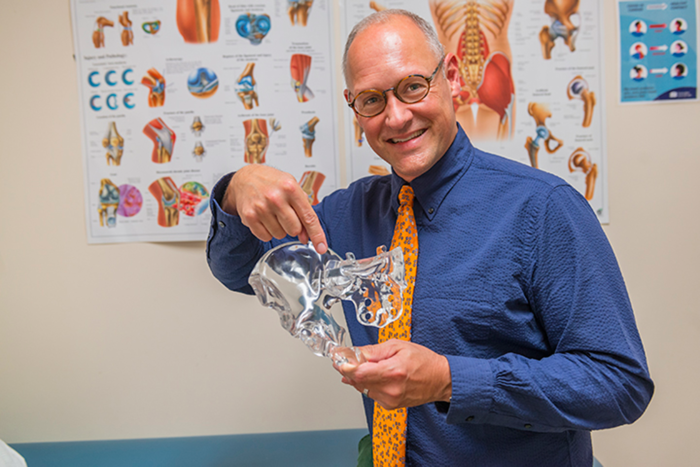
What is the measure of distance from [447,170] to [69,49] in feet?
4.65

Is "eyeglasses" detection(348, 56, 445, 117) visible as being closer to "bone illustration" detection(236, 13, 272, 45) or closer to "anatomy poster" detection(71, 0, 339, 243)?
"anatomy poster" detection(71, 0, 339, 243)

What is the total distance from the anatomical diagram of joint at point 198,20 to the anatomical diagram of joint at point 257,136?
0.31 m

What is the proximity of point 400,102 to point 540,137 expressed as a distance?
31.1 inches

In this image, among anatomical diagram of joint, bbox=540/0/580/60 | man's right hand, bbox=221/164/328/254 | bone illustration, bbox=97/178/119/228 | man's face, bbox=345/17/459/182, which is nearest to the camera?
man's right hand, bbox=221/164/328/254

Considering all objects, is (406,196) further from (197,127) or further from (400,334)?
(197,127)

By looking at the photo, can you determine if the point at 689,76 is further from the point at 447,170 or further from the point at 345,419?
the point at 345,419

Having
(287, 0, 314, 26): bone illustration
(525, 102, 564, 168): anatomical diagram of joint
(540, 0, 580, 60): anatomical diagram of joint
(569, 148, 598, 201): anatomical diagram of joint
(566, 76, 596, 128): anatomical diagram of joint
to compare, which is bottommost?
(569, 148, 598, 201): anatomical diagram of joint

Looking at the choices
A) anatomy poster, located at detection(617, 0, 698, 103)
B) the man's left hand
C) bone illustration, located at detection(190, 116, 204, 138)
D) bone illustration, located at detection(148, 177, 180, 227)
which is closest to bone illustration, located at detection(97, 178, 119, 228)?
bone illustration, located at detection(148, 177, 180, 227)

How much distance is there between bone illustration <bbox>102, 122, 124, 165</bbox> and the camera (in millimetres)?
1587

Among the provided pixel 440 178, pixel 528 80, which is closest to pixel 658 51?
pixel 528 80

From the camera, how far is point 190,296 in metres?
1.61

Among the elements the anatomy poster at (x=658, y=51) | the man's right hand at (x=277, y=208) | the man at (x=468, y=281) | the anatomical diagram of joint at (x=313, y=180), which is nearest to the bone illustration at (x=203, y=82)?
the anatomical diagram of joint at (x=313, y=180)

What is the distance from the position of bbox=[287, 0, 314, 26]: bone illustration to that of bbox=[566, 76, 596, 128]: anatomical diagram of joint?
90 centimetres

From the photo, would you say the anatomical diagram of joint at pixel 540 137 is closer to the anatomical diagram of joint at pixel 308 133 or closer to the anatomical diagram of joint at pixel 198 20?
the anatomical diagram of joint at pixel 308 133
